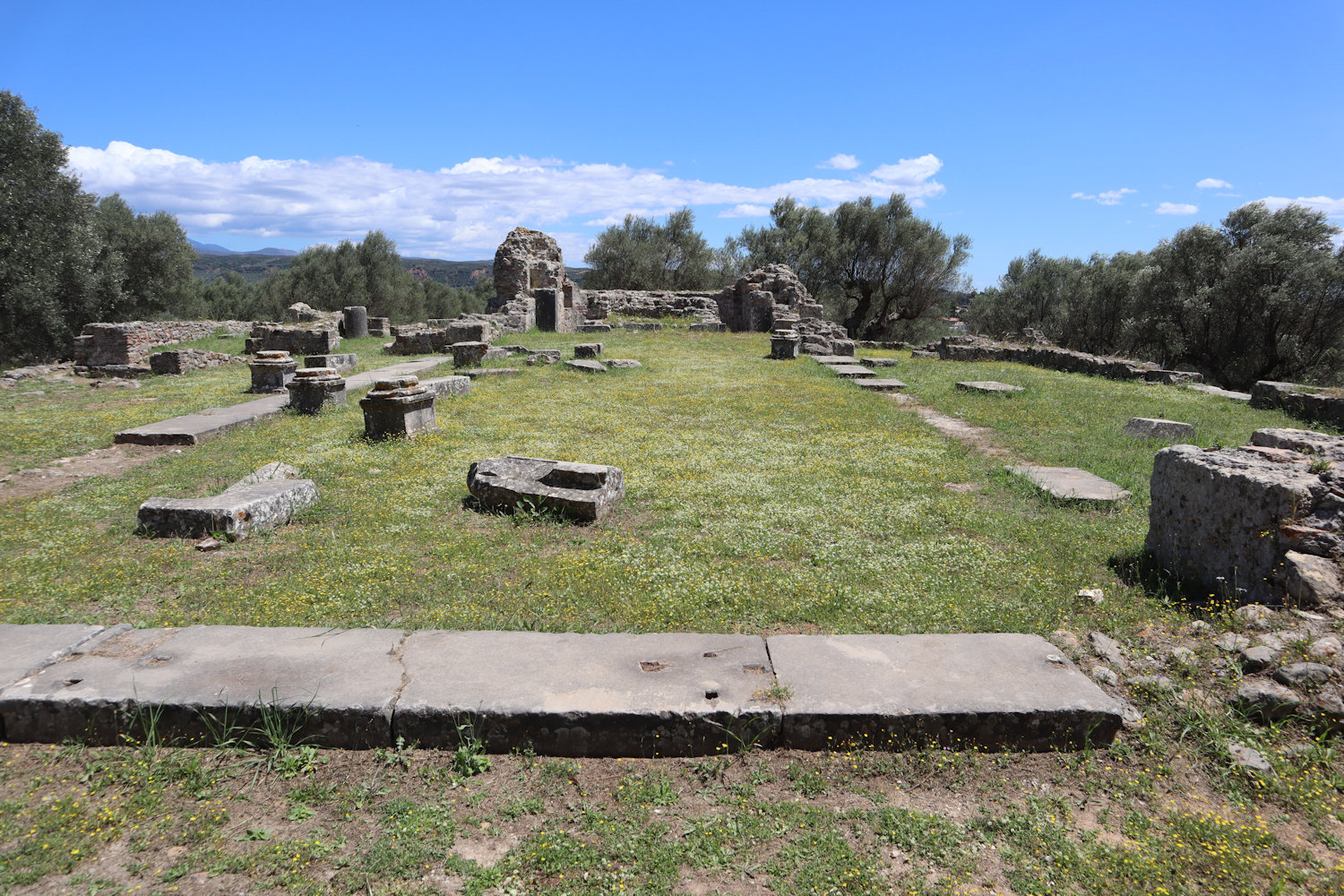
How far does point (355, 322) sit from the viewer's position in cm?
2209

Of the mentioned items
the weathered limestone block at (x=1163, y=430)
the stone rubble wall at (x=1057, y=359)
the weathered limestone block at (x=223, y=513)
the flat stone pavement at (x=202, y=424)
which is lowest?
the weathered limestone block at (x=223, y=513)

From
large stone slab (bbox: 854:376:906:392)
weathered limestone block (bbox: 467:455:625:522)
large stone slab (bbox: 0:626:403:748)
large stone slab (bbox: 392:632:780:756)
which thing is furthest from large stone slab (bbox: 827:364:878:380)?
Answer: large stone slab (bbox: 0:626:403:748)

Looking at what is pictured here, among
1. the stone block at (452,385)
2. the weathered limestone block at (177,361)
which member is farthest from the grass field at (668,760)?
the weathered limestone block at (177,361)

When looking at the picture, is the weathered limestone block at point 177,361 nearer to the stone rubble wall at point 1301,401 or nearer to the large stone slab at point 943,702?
the large stone slab at point 943,702

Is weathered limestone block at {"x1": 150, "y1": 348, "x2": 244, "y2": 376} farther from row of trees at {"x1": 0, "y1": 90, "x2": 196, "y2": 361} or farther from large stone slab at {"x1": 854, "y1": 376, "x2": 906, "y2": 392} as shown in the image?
large stone slab at {"x1": 854, "y1": 376, "x2": 906, "y2": 392}

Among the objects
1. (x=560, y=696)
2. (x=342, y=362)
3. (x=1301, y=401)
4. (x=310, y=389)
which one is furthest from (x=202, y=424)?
(x=1301, y=401)

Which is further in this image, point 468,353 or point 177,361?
point 468,353

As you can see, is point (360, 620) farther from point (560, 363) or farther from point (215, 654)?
point (560, 363)

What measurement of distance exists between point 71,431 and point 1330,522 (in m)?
12.4

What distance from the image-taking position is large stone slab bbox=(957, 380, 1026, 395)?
11906 millimetres

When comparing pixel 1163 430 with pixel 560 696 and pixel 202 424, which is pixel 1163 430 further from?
pixel 202 424

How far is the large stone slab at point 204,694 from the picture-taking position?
295cm

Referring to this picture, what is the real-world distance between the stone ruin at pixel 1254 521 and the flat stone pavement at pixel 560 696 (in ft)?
4.98

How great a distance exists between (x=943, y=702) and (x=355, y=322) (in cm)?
2270
